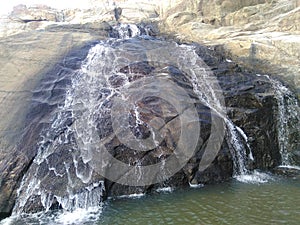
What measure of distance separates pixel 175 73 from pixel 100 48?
579 centimetres

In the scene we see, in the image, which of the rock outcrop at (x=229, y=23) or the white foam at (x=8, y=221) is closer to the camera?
the white foam at (x=8, y=221)

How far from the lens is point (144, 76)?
1345 cm

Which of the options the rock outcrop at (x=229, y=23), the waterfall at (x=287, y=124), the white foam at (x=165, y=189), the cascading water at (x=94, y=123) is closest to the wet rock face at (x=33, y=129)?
the cascading water at (x=94, y=123)

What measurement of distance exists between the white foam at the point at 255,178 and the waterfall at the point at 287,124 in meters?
1.68

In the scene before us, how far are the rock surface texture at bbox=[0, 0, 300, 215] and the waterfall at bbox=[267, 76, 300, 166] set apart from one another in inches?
12.9

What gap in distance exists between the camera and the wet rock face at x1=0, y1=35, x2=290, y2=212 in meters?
9.58

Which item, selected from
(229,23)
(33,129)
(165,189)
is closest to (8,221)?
(33,129)

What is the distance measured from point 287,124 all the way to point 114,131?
727 cm

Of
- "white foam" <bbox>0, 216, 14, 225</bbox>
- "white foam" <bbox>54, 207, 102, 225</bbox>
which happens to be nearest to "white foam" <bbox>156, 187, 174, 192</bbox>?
"white foam" <bbox>54, 207, 102, 225</bbox>

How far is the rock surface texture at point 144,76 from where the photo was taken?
32.4ft

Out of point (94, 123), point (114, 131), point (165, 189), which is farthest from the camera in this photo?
point (94, 123)

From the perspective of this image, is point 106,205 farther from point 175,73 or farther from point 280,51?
point 280,51

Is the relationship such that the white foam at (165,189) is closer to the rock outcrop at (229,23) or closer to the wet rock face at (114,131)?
the wet rock face at (114,131)

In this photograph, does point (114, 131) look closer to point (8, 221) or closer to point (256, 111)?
point (8, 221)
